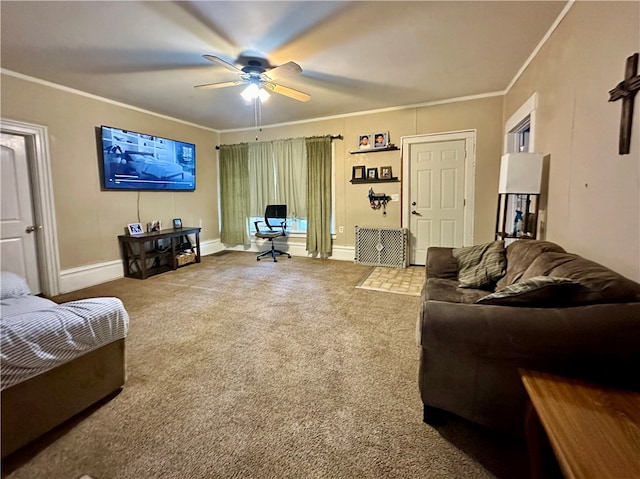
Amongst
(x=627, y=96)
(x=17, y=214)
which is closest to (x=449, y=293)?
(x=627, y=96)

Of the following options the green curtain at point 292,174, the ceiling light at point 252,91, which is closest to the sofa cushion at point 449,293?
the ceiling light at point 252,91

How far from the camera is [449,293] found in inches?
85.7

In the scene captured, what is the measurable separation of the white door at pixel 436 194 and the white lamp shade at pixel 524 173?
1.99 meters

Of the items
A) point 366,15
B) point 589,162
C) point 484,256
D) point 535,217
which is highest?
point 366,15

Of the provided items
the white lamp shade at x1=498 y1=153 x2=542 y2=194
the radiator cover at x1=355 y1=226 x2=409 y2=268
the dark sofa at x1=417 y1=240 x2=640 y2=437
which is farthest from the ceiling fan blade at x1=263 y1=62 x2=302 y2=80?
the radiator cover at x1=355 y1=226 x2=409 y2=268

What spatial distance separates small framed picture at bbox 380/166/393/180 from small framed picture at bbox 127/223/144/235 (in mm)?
3828

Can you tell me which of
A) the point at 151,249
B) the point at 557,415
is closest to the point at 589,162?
the point at 557,415

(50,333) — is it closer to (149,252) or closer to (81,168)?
(81,168)

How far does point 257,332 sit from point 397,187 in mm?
3270

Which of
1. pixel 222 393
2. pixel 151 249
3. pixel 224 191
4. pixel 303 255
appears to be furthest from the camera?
pixel 224 191

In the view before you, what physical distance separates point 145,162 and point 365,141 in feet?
11.3

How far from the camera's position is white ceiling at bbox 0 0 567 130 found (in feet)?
7.02

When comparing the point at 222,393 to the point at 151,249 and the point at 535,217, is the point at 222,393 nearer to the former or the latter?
the point at 535,217

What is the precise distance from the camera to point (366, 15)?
2.21m
